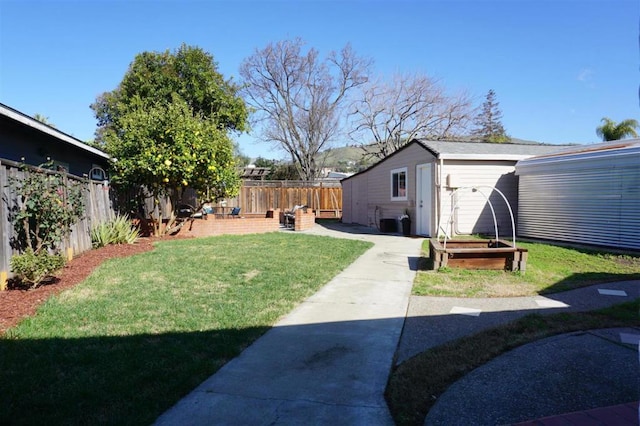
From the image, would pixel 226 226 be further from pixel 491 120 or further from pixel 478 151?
pixel 491 120

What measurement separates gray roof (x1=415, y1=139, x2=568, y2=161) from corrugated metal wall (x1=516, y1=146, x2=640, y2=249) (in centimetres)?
76

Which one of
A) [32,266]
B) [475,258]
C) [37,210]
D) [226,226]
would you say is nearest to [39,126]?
[37,210]

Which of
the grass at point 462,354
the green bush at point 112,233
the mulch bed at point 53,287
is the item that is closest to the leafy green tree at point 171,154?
the green bush at point 112,233

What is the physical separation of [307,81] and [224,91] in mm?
16675

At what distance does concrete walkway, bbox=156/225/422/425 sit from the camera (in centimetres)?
289

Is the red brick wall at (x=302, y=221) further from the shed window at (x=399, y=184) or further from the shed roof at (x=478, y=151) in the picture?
the shed roof at (x=478, y=151)

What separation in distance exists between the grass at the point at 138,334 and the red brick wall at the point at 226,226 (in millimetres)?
4337

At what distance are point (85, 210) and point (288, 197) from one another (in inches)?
693

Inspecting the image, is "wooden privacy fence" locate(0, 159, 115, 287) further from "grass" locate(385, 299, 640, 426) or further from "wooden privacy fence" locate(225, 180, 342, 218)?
"wooden privacy fence" locate(225, 180, 342, 218)

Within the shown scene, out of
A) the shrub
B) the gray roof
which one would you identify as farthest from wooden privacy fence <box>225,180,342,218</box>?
the shrub

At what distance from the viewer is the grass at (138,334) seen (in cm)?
298

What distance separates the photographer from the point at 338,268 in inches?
327

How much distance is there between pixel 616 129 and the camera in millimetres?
26141

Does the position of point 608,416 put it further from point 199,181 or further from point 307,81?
point 307,81
